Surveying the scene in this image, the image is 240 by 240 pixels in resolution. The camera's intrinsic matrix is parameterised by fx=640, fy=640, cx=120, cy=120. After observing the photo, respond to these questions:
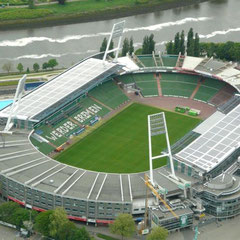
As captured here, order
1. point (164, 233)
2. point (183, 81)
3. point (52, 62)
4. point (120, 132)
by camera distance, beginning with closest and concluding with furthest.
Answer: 1. point (164, 233)
2. point (120, 132)
3. point (183, 81)
4. point (52, 62)

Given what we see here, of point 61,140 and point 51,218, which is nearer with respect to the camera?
point 51,218

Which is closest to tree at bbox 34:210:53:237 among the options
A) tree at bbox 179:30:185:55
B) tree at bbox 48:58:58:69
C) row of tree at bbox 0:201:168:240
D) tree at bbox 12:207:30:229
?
row of tree at bbox 0:201:168:240

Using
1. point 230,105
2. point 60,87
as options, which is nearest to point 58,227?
point 60,87

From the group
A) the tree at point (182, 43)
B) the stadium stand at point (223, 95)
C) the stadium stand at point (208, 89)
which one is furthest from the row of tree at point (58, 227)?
the tree at point (182, 43)

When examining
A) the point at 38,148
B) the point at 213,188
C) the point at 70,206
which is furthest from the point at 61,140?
the point at 213,188

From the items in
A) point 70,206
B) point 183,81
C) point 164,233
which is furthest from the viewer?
point 183,81

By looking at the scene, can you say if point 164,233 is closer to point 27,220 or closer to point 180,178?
point 180,178

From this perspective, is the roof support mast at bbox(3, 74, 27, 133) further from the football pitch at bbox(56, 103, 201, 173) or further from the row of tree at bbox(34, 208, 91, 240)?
the row of tree at bbox(34, 208, 91, 240)

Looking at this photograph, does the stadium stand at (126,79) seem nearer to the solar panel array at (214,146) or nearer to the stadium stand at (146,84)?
the stadium stand at (146,84)
